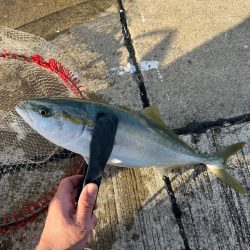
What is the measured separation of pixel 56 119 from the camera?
2.72 metres

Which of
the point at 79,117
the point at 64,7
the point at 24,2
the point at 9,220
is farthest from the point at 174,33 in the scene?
the point at 9,220

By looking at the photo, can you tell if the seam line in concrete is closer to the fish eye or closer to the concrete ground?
the concrete ground

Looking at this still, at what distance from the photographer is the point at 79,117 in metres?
2.73

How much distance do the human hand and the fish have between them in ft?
1.03

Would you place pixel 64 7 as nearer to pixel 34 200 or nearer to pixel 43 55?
pixel 43 55

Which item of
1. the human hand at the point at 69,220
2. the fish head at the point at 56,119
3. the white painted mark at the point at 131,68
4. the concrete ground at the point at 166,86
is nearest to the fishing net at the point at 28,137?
the concrete ground at the point at 166,86

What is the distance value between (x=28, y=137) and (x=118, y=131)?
1533 mm

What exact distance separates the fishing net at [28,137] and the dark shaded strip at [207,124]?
1106mm

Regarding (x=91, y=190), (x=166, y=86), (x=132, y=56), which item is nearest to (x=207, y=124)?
(x=166, y=86)

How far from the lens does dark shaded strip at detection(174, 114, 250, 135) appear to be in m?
3.94

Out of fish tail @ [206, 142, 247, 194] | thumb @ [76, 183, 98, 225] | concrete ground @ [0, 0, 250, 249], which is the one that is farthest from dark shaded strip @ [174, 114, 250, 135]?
thumb @ [76, 183, 98, 225]

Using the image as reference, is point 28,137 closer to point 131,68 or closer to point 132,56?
point 131,68

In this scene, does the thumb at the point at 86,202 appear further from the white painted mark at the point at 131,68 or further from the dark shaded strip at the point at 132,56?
the white painted mark at the point at 131,68

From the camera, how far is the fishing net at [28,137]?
366 centimetres
